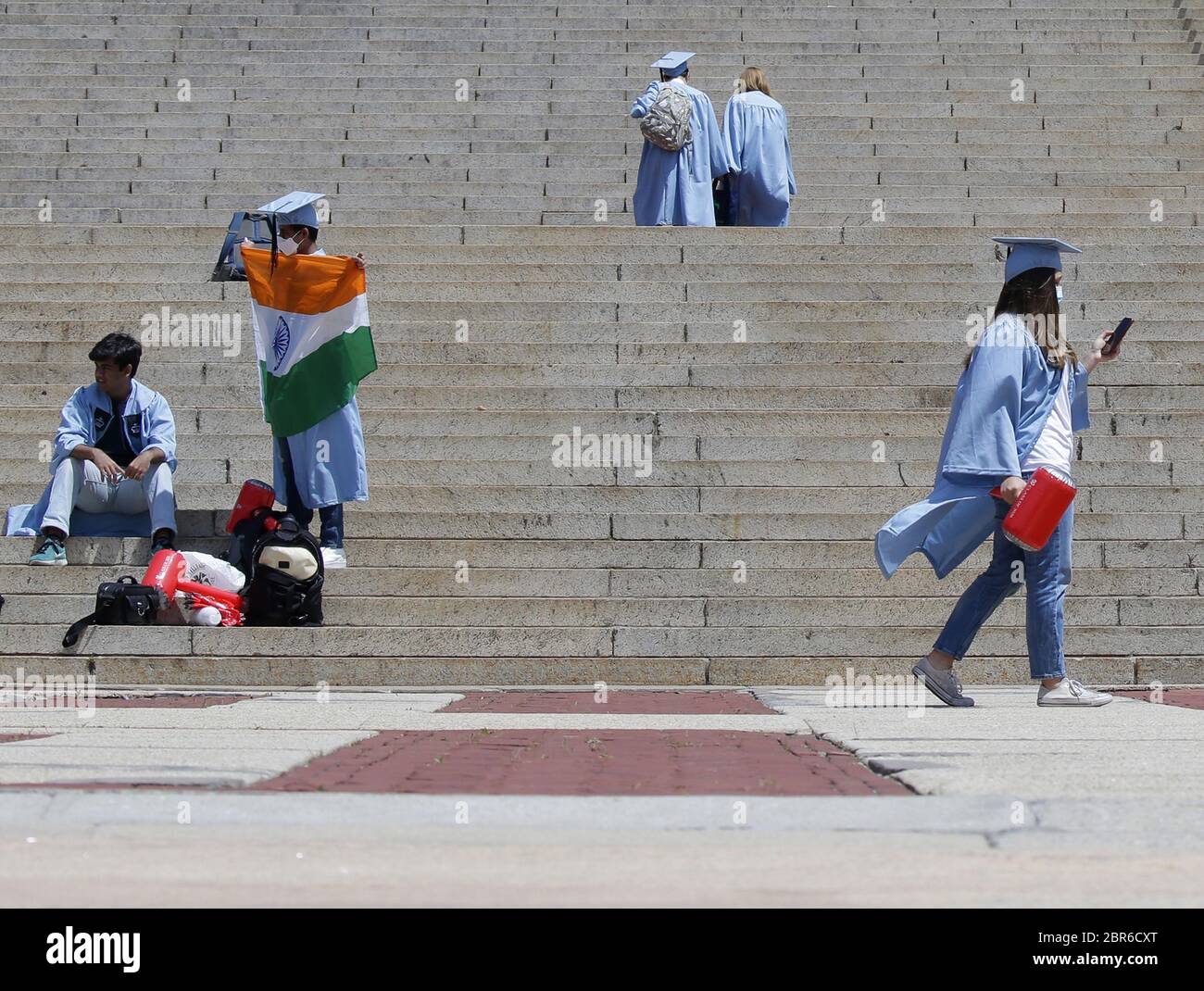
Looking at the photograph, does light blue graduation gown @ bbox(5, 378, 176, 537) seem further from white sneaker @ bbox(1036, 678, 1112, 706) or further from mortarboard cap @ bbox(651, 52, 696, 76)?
mortarboard cap @ bbox(651, 52, 696, 76)

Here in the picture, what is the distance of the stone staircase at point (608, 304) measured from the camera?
27.3ft

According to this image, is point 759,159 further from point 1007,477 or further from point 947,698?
point 947,698

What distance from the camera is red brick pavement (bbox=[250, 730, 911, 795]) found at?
13.2 ft

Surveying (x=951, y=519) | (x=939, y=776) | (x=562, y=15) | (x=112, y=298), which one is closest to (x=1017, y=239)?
(x=951, y=519)

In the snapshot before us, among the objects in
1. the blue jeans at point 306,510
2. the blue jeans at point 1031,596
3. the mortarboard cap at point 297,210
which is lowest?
the blue jeans at point 1031,596

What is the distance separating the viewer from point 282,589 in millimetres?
8133

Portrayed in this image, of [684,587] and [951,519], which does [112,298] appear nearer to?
[684,587]

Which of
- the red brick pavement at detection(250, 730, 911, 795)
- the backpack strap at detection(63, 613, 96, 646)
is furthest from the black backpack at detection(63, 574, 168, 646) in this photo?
the red brick pavement at detection(250, 730, 911, 795)

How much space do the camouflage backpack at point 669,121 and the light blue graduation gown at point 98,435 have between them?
5.75m

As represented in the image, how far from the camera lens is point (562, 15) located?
18.3 m

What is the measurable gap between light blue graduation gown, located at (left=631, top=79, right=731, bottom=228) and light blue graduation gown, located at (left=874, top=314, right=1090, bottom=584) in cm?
722

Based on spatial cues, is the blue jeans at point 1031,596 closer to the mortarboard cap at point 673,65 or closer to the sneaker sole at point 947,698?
the sneaker sole at point 947,698

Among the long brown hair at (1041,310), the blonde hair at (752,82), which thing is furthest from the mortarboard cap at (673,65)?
the long brown hair at (1041,310)

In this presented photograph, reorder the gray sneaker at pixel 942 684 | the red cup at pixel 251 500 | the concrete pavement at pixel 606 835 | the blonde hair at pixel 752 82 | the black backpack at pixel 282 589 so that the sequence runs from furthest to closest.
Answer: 1. the blonde hair at pixel 752 82
2. the red cup at pixel 251 500
3. the black backpack at pixel 282 589
4. the gray sneaker at pixel 942 684
5. the concrete pavement at pixel 606 835
